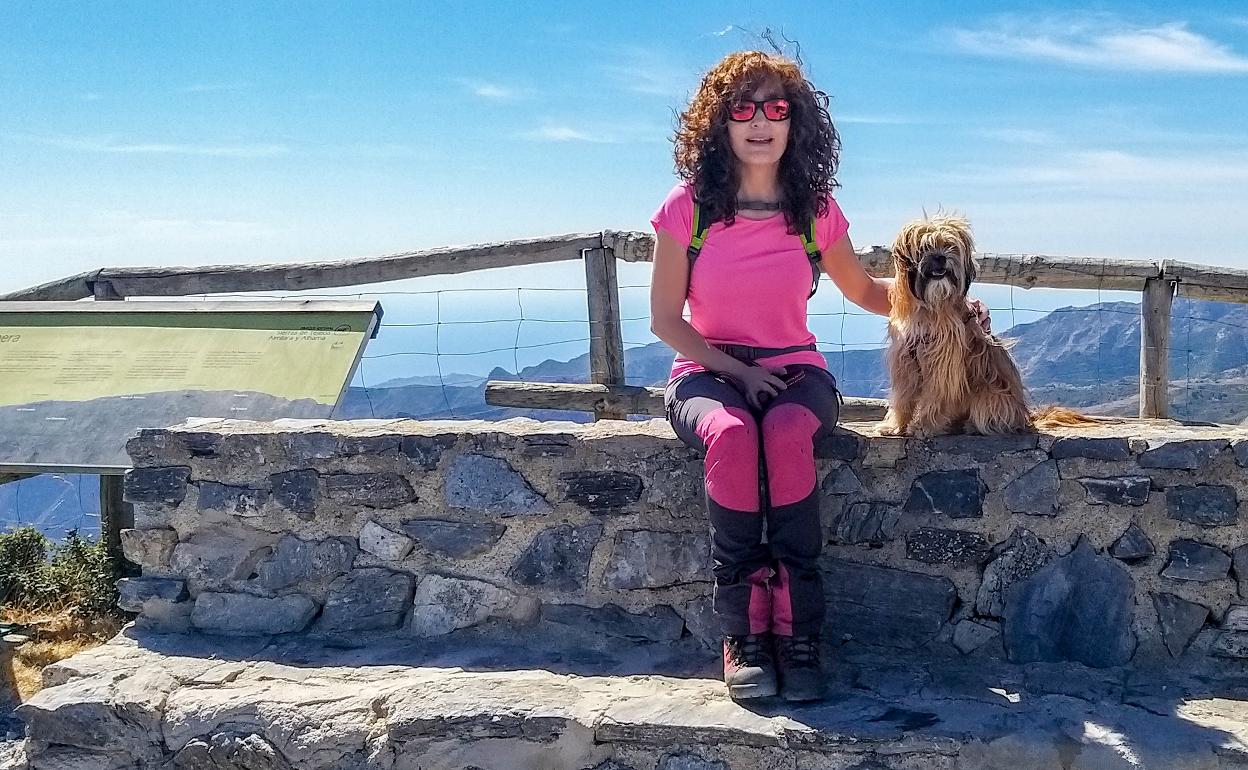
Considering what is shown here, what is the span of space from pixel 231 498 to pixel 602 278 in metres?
2.33

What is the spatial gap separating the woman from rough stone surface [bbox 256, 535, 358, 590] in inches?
50.7

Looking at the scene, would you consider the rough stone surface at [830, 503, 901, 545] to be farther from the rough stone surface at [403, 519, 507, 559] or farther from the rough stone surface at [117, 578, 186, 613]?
the rough stone surface at [117, 578, 186, 613]

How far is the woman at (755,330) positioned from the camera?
2.82 metres

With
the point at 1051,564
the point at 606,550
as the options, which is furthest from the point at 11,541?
the point at 1051,564

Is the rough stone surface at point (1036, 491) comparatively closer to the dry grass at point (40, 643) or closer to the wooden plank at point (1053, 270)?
the wooden plank at point (1053, 270)

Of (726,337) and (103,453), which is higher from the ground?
(726,337)

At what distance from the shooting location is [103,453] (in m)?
4.21

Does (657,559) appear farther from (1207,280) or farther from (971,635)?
(1207,280)

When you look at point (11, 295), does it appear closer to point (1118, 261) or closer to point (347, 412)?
point (347, 412)

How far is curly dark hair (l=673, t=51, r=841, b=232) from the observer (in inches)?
121

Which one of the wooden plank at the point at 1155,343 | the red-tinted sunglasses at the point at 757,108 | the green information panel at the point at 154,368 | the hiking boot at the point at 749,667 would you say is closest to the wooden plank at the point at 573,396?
the green information panel at the point at 154,368

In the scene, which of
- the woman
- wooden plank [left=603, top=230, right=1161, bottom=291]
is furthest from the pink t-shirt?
wooden plank [left=603, top=230, right=1161, bottom=291]

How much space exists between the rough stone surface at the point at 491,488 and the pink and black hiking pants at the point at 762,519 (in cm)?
75

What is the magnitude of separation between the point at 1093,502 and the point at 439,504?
2.08 m
